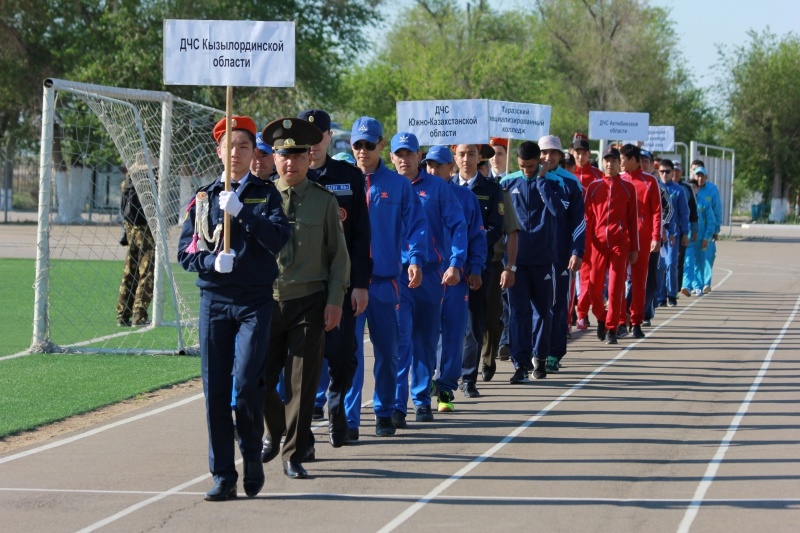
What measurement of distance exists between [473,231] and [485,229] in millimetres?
819

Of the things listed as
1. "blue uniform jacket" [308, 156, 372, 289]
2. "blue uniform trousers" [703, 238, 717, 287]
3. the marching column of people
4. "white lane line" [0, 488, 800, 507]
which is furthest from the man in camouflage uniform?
"blue uniform trousers" [703, 238, 717, 287]

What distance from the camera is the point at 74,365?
12.9m

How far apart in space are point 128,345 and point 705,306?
9.87m

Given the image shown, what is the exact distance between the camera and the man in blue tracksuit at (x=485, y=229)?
1146cm

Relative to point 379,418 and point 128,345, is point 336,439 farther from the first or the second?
point 128,345

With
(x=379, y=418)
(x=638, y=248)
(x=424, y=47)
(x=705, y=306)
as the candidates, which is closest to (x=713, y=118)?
(x=424, y=47)

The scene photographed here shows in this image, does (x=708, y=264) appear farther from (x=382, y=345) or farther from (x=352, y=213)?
(x=352, y=213)

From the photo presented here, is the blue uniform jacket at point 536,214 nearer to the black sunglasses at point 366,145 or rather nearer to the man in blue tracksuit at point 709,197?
the black sunglasses at point 366,145

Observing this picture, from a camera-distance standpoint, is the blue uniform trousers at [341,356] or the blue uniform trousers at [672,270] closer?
the blue uniform trousers at [341,356]

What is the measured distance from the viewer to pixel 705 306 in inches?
837

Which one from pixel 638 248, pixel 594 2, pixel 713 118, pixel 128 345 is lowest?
pixel 128 345

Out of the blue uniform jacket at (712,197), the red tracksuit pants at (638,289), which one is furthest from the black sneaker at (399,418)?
the blue uniform jacket at (712,197)

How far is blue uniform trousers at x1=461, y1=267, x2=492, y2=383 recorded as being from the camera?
37.5 feet

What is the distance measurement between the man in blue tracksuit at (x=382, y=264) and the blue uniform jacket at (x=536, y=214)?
331cm
